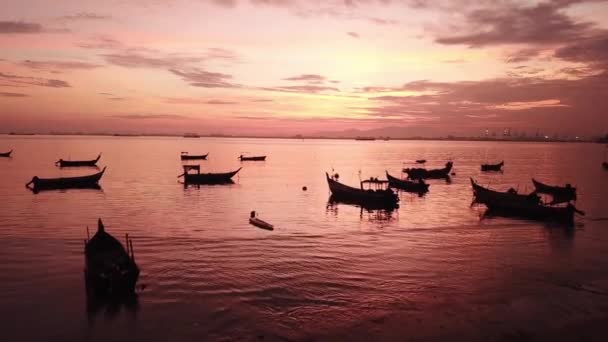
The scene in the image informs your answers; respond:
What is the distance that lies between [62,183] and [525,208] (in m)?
43.5

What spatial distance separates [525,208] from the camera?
32500 mm

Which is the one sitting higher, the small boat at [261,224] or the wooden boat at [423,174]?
the wooden boat at [423,174]

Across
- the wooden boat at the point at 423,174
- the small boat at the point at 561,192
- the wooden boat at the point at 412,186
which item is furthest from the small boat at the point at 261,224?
the wooden boat at the point at 423,174

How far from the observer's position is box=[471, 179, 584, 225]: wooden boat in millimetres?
30594

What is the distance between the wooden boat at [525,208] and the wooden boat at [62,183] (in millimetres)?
39872

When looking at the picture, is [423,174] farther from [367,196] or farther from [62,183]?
[62,183]

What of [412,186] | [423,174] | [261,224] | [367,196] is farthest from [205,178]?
[423,174]

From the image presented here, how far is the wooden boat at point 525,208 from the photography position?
100ft

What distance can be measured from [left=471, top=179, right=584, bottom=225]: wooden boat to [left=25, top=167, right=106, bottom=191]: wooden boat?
1570 inches

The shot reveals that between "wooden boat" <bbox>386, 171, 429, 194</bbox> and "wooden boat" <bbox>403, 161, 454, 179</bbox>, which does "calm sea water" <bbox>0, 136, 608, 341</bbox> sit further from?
"wooden boat" <bbox>403, 161, 454, 179</bbox>

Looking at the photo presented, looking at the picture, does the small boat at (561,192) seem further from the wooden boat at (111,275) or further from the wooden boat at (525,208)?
the wooden boat at (111,275)

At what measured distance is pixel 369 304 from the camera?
15000 mm

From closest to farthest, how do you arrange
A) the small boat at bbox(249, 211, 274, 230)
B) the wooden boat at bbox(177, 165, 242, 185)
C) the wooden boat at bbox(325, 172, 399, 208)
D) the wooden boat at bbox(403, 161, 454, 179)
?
the small boat at bbox(249, 211, 274, 230), the wooden boat at bbox(325, 172, 399, 208), the wooden boat at bbox(177, 165, 242, 185), the wooden boat at bbox(403, 161, 454, 179)

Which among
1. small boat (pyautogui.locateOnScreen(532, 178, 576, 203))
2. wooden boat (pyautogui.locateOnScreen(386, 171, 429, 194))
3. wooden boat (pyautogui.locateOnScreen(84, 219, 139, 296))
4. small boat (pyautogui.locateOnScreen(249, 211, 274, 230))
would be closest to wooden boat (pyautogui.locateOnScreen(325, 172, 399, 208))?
wooden boat (pyautogui.locateOnScreen(386, 171, 429, 194))
